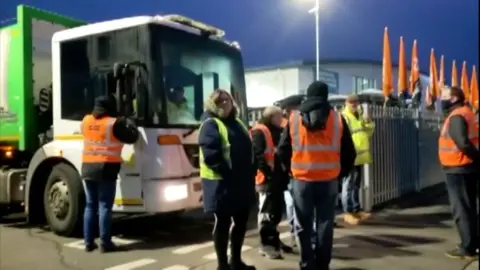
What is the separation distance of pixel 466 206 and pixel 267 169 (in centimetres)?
207

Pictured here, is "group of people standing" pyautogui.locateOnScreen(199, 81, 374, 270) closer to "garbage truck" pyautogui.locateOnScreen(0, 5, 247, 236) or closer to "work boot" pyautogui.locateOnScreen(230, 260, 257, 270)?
"work boot" pyautogui.locateOnScreen(230, 260, 257, 270)

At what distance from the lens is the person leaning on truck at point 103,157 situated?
586 centimetres

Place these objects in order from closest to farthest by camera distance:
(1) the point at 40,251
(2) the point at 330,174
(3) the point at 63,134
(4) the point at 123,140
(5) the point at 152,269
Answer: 1. (2) the point at 330,174
2. (5) the point at 152,269
3. (4) the point at 123,140
4. (1) the point at 40,251
5. (3) the point at 63,134

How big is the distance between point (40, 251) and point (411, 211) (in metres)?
5.68

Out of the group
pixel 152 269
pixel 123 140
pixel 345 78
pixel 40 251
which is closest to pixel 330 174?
pixel 152 269

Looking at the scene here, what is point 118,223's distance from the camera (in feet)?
26.8

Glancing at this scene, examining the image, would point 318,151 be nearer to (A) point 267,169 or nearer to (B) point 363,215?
(A) point 267,169

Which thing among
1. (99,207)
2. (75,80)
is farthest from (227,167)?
(75,80)

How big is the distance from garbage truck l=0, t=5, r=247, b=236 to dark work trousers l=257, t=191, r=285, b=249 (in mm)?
1113

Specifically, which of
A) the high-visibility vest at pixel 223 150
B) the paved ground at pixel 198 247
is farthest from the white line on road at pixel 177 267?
the high-visibility vest at pixel 223 150

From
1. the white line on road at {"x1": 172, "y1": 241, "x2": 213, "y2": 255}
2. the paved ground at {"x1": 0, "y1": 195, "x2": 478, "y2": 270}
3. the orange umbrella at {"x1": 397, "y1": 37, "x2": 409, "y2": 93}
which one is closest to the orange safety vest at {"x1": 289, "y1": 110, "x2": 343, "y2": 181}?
the paved ground at {"x1": 0, "y1": 195, "x2": 478, "y2": 270}

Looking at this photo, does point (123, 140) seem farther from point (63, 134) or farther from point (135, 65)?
point (63, 134)

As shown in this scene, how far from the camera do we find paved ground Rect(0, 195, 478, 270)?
540 centimetres

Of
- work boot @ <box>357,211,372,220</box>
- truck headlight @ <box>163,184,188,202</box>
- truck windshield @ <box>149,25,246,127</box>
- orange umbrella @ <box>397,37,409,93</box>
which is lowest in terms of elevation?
work boot @ <box>357,211,372,220</box>
